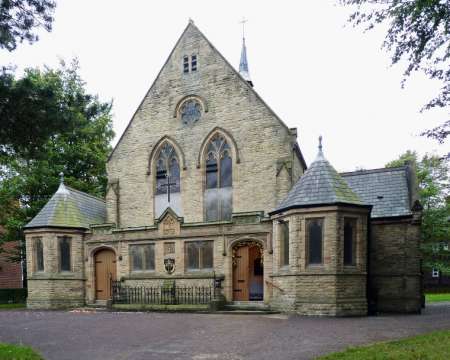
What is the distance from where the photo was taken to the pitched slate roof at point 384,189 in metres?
16.3

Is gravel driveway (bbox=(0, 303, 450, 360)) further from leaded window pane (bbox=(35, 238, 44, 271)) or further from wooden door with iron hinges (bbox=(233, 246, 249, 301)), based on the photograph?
leaded window pane (bbox=(35, 238, 44, 271))

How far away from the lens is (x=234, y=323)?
11.9 metres

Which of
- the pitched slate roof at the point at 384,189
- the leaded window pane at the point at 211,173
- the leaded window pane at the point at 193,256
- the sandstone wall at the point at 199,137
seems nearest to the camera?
the pitched slate roof at the point at 384,189

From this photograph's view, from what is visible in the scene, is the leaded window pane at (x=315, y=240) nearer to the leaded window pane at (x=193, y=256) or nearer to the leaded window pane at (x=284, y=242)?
the leaded window pane at (x=284, y=242)

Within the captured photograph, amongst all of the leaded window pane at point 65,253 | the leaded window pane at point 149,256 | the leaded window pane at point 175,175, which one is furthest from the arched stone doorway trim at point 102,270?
the leaded window pane at point 175,175

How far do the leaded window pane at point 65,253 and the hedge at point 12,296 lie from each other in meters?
7.93

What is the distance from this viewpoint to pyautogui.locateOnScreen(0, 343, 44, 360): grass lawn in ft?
23.6

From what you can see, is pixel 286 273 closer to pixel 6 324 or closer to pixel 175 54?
pixel 6 324

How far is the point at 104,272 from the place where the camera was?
65.6 ft

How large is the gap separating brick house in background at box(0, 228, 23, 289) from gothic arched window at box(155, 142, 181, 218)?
15.3 m

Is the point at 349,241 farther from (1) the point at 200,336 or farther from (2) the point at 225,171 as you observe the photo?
(2) the point at 225,171

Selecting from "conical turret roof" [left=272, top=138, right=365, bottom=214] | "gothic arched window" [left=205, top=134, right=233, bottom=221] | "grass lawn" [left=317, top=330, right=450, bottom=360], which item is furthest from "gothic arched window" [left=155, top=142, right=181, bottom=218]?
"grass lawn" [left=317, top=330, right=450, bottom=360]

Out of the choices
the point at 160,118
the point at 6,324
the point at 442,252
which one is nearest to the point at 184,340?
the point at 6,324

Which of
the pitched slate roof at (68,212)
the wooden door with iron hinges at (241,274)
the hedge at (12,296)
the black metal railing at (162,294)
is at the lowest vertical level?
the hedge at (12,296)
